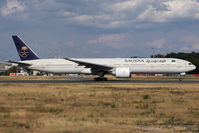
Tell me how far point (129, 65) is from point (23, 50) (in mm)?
17731

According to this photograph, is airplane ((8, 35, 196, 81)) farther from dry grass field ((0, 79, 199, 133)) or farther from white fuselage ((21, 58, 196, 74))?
dry grass field ((0, 79, 199, 133))

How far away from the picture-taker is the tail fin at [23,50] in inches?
1885

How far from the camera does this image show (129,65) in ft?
144

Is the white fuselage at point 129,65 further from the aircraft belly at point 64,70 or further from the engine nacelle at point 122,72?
the engine nacelle at point 122,72

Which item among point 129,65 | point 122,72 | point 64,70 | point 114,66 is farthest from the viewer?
point 64,70

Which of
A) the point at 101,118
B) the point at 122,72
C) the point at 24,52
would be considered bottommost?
the point at 101,118

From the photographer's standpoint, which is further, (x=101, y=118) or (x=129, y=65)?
(x=129, y=65)

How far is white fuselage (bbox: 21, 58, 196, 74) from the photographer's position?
4366cm

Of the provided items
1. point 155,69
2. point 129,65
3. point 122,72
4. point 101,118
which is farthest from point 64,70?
point 101,118

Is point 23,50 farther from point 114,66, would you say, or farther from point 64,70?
point 114,66

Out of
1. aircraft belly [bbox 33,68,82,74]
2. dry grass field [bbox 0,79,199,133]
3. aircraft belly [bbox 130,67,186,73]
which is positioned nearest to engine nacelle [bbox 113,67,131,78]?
aircraft belly [bbox 130,67,186,73]

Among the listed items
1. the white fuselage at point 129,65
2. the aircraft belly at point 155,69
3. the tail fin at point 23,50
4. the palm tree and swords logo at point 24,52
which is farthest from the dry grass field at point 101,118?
the palm tree and swords logo at point 24,52

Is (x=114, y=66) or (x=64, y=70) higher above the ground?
(x=114, y=66)

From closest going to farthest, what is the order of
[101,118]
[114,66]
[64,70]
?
[101,118]
[114,66]
[64,70]
